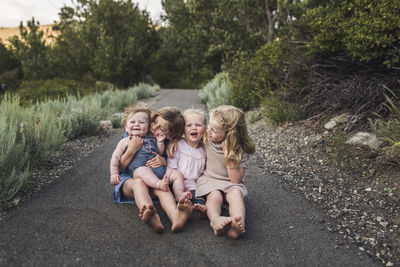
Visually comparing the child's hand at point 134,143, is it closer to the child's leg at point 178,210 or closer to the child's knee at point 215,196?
the child's leg at point 178,210

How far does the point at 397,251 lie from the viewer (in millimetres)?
2330

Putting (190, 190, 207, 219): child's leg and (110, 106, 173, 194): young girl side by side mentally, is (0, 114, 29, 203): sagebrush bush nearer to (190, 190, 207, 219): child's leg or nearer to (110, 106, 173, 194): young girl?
(110, 106, 173, 194): young girl

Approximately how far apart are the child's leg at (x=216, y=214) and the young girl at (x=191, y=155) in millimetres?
337

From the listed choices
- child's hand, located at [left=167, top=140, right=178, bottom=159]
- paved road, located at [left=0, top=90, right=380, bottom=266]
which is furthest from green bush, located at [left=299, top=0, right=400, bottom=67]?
child's hand, located at [left=167, top=140, right=178, bottom=159]

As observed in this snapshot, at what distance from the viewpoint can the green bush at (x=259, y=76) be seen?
6727 millimetres

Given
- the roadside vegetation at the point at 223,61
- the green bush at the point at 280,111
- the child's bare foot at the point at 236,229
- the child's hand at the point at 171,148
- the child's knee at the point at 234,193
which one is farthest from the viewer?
the green bush at the point at 280,111

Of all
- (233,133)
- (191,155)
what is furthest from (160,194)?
(233,133)

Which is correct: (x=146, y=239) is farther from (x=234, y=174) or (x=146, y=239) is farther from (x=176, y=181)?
(x=234, y=174)

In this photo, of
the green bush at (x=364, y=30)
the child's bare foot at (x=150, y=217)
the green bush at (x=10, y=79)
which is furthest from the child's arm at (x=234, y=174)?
the green bush at (x=10, y=79)

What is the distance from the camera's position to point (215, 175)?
2969 mm

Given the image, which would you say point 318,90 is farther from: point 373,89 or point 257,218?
point 257,218

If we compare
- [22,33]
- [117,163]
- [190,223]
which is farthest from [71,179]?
[22,33]

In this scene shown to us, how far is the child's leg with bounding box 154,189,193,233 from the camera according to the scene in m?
2.44

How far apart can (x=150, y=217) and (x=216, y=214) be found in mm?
559
